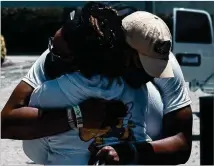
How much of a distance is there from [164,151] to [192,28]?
8.26 m

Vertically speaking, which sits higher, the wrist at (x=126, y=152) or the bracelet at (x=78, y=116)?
the bracelet at (x=78, y=116)

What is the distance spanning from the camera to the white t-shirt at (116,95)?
7.05ft

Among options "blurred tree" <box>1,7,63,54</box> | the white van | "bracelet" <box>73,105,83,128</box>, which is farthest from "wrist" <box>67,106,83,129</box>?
"blurred tree" <box>1,7,63,54</box>

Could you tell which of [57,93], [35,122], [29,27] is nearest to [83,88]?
[57,93]

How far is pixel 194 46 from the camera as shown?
10.3 meters

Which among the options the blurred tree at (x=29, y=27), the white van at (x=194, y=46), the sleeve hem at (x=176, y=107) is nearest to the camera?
the sleeve hem at (x=176, y=107)

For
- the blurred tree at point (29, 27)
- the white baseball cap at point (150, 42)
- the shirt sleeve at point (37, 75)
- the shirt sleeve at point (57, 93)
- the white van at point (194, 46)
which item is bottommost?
the blurred tree at point (29, 27)

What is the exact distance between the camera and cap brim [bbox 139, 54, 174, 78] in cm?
209

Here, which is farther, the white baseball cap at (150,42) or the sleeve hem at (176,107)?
the sleeve hem at (176,107)

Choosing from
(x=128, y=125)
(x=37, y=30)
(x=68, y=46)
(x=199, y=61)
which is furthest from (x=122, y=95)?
(x=37, y=30)

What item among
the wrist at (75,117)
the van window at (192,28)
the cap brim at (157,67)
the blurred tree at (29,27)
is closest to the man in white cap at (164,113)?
the cap brim at (157,67)

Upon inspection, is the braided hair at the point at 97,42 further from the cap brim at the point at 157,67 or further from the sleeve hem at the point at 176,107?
the sleeve hem at the point at 176,107

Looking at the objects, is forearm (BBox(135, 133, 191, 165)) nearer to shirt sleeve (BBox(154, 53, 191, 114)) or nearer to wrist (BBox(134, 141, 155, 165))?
wrist (BBox(134, 141, 155, 165))

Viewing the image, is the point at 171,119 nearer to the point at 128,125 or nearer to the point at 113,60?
the point at 128,125
